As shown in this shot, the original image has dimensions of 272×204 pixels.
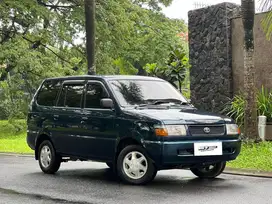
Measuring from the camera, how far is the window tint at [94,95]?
927 cm

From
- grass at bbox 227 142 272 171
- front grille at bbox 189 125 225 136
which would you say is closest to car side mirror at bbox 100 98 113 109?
front grille at bbox 189 125 225 136

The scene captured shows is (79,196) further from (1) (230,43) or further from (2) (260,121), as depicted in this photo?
(1) (230,43)

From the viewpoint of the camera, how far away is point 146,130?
812 centimetres

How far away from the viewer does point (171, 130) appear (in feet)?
26.2

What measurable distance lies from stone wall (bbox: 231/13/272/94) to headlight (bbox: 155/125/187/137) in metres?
7.80

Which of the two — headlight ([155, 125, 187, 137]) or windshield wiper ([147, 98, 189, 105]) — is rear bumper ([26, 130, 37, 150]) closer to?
windshield wiper ([147, 98, 189, 105])

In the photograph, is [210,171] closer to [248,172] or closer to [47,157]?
[248,172]

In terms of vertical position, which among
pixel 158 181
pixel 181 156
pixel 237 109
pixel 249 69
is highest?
pixel 249 69

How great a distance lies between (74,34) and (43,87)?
15.6 m

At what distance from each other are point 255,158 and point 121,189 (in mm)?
4167

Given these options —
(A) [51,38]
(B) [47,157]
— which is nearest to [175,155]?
(B) [47,157]

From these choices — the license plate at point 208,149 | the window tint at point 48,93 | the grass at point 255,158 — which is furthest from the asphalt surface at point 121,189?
the window tint at point 48,93

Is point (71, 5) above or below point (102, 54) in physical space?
above

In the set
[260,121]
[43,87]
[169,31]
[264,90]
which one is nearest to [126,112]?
[43,87]
